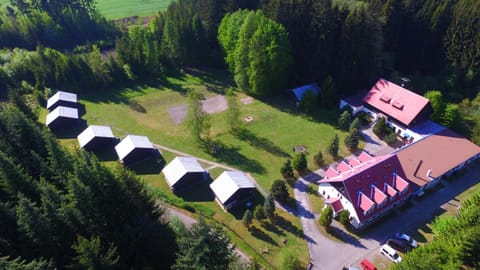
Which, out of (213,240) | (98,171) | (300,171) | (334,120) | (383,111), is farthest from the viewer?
(334,120)

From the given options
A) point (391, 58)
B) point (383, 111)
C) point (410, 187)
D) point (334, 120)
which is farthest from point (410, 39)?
point (410, 187)

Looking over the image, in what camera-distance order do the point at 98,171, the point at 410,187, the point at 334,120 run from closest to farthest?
1. the point at 98,171
2. the point at 410,187
3. the point at 334,120

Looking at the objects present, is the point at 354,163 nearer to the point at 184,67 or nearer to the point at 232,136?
the point at 232,136

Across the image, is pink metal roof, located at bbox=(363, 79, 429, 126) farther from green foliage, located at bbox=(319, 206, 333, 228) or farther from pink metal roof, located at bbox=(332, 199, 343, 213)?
green foliage, located at bbox=(319, 206, 333, 228)

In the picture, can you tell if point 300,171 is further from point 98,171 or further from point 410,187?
point 98,171

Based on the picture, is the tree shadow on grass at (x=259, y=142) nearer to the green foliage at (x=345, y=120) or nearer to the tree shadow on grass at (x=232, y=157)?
the tree shadow on grass at (x=232, y=157)

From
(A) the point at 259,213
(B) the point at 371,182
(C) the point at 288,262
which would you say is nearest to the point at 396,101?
(B) the point at 371,182

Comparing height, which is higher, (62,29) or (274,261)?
(62,29)

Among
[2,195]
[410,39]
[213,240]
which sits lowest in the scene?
[2,195]
